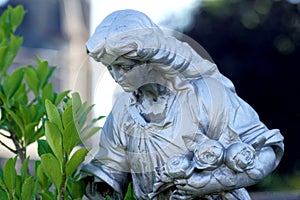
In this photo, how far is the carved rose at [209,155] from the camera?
1.04 metres

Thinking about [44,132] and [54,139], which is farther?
[44,132]

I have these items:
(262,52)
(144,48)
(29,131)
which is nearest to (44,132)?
(29,131)

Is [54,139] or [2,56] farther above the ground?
[2,56]

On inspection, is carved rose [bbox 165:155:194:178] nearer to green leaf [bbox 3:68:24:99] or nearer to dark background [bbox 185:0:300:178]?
green leaf [bbox 3:68:24:99]

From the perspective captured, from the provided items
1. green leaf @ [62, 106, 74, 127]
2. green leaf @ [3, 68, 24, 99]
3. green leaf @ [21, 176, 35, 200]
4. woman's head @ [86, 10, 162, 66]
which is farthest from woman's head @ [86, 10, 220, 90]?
green leaf @ [3, 68, 24, 99]

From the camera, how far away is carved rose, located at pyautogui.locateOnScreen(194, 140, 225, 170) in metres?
1.04

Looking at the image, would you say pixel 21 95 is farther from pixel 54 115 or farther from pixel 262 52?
pixel 262 52

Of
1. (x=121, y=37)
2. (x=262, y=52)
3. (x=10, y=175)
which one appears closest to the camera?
(x=121, y=37)

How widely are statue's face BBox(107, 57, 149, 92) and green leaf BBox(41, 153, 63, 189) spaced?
15 centimetres

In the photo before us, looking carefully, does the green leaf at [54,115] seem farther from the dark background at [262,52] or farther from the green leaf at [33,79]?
the dark background at [262,52]

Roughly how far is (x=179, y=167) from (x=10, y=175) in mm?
270

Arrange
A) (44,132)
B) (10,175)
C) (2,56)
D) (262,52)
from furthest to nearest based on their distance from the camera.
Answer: (262,52)
(2,56)
(44,132)
(10,175)

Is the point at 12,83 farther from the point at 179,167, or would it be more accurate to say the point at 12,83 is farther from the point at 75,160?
the point at 179,167

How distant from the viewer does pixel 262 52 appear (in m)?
4.65
